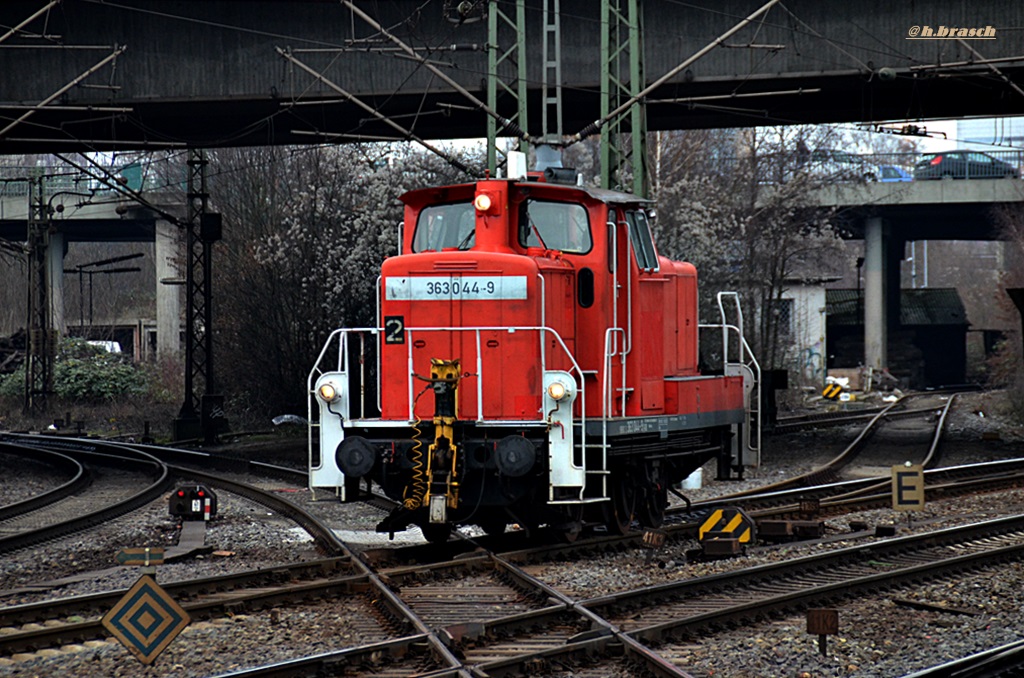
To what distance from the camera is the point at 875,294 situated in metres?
48.3

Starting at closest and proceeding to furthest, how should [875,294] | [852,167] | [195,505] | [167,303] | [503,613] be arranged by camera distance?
[503,613] → [195,505] → [167,303] → [875,294] → [852,167]

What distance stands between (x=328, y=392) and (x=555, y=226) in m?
2.41

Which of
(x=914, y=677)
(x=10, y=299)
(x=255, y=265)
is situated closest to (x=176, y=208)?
(x=255, y=265)

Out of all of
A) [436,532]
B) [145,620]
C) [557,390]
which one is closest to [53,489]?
[436,532]

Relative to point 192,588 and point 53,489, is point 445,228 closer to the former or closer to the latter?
point 192,588

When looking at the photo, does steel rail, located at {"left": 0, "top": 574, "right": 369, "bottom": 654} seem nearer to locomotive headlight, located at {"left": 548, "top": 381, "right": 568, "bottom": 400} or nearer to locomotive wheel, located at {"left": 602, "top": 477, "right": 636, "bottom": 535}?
locomotive headlight, located at {"left": 548, "top": 381, "right": 568, "bottom": 400}

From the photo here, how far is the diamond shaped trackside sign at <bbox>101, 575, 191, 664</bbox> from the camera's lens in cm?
678

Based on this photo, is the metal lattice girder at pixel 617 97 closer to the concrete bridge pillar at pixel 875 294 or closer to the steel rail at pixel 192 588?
the steel rail at pixel 192 588

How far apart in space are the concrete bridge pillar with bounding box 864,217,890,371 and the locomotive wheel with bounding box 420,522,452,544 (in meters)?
39.9

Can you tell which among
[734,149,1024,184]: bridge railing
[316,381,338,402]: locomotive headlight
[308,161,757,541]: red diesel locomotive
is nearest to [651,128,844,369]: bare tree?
[734,149,1024,184]: bridge railing

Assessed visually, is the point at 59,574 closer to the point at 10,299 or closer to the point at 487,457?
the point at 487,457

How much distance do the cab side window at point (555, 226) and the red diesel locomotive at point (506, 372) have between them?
0.04ft

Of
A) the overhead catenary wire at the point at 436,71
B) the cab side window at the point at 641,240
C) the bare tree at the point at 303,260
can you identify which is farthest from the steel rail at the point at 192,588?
the bare tree at the point at 303,260

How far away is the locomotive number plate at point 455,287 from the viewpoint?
10102mm
